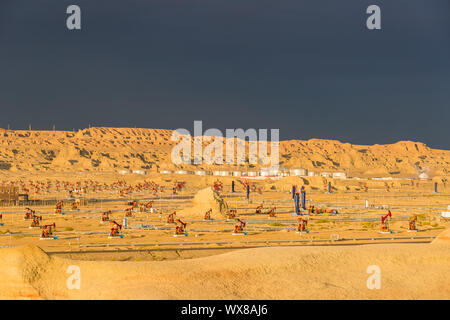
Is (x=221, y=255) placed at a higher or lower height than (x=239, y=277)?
higher

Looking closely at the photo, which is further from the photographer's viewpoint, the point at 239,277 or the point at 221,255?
the point at 221,255

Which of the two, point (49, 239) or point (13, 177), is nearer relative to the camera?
point (49, 239)

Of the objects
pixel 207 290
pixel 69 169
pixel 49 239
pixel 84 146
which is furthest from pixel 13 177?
pixel 207 290

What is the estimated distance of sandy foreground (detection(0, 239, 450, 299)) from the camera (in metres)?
11.0

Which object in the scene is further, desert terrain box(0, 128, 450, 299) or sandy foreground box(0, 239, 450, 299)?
desert terrain box(0, 128, 450, 299)

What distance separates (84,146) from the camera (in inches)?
7165

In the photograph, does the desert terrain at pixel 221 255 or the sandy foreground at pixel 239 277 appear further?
the desert terrain at pixel 221 255

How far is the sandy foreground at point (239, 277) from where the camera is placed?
Result: 11.0m

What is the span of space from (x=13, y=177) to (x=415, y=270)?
11255 centimetres

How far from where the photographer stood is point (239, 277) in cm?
1218
